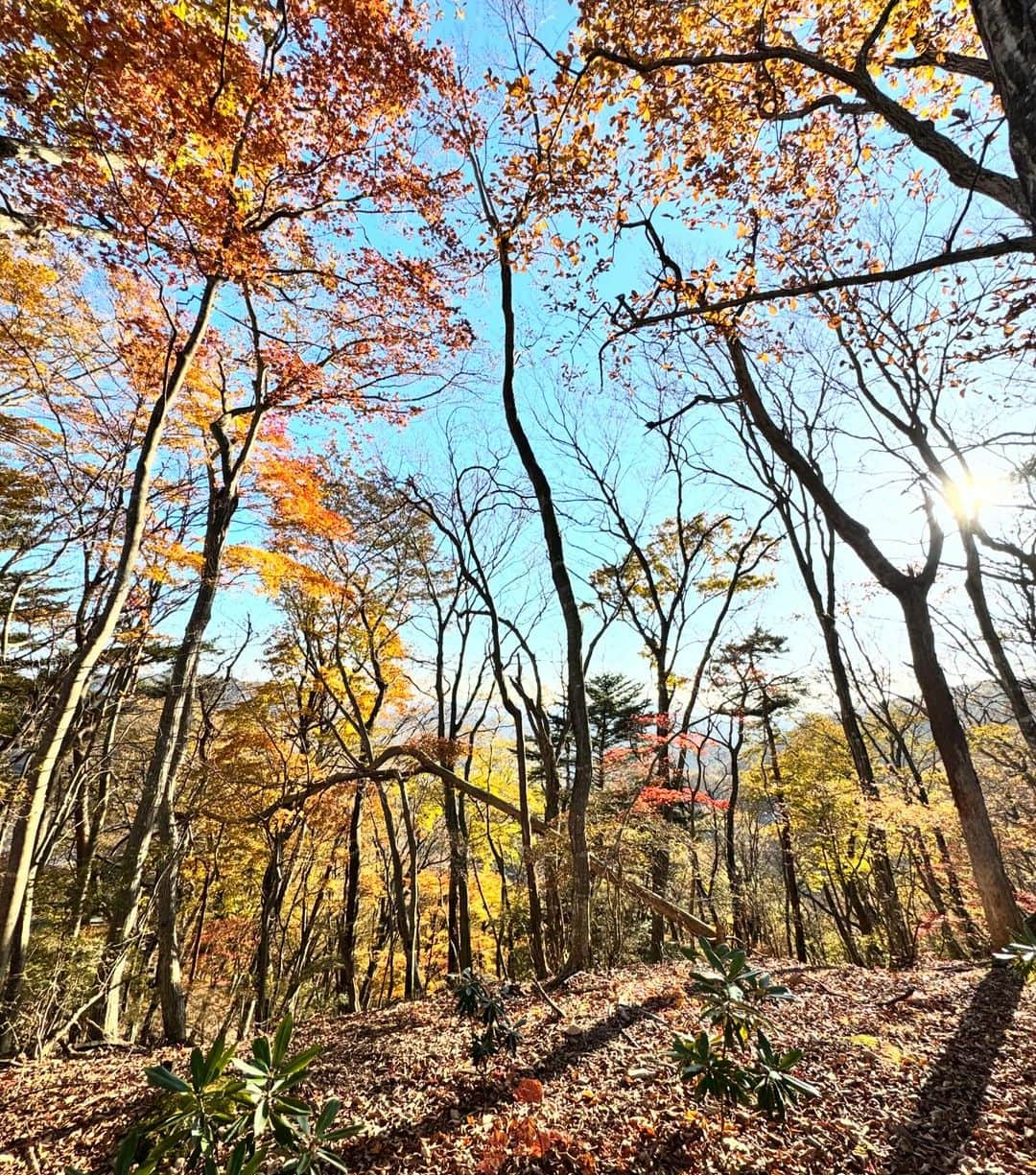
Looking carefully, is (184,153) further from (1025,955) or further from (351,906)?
(351,906)

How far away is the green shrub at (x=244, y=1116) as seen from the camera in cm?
217

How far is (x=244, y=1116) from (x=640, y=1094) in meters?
2.26

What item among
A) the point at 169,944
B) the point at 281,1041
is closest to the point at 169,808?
the point at 169,944

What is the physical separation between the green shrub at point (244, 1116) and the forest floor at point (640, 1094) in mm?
772

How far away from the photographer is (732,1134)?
261 centimetres

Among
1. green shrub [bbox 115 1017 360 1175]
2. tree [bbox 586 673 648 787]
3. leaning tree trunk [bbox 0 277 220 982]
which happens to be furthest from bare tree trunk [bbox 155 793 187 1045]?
tree [bbox 586 673 648 787]

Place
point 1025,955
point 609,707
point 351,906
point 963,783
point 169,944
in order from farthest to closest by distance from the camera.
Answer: point 609,707 < point 351,906 < point 169,944 < point 963,783 < point 1025,955

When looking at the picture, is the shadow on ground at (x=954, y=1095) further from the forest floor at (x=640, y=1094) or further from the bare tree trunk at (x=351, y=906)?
the bare tree trunk at (x=351, y=906)

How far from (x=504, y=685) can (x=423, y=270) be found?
6.91 metres

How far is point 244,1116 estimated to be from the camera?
2271mm

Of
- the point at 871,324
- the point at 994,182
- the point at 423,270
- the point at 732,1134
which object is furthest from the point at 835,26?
the point at 732,1134

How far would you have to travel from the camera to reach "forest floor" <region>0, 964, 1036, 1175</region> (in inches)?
98.7

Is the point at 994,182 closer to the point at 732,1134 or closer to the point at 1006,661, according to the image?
the point at 732,1134

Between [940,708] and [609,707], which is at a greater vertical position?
[609,707]
